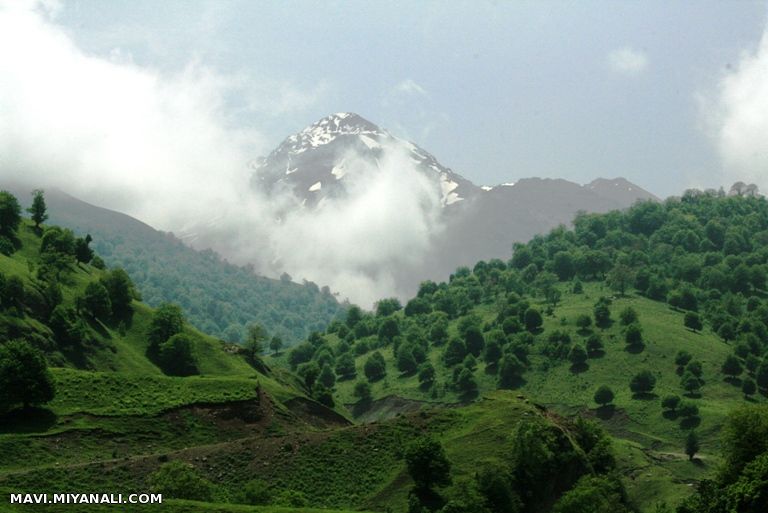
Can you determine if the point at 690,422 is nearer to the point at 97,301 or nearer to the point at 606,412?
the point at 606,412

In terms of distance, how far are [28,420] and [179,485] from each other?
32285 millimetres

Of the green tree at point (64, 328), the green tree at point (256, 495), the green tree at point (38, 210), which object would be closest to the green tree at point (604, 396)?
the green tree at point (256, 495)

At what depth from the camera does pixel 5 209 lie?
16875 centimetres

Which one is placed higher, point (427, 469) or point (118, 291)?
point (118, 291)

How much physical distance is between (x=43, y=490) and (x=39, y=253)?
99.4m

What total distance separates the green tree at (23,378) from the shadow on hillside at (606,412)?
132047 mm

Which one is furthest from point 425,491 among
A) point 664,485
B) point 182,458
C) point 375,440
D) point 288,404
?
point 664,485

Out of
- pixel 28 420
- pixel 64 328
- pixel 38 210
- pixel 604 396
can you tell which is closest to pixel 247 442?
pixel 28 420

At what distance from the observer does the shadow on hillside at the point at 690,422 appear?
18262 centimetres

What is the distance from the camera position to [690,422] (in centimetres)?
18425

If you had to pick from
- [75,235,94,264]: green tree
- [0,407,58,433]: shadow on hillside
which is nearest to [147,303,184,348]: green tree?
[75,235,94,264]: green tree

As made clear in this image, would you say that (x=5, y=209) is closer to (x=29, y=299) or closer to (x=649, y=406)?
(x=29, y=299)

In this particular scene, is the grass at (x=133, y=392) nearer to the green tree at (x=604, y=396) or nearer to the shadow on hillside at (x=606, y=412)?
the shadow on hillside at (x=606, y=412)

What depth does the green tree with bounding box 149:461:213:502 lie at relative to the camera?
85.4 meters
